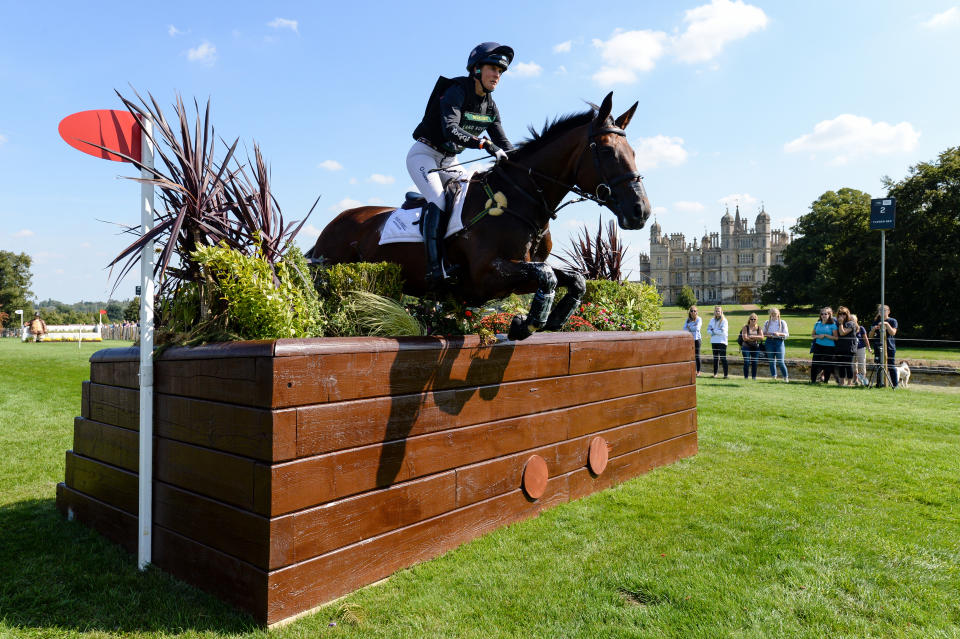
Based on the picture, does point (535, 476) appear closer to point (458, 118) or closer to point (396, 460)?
point (396, 460)

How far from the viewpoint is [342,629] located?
251cm

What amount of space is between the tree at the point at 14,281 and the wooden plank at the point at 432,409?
7712 centimetres

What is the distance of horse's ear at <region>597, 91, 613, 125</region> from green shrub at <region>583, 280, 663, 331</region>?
208 centimetres

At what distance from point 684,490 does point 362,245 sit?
3391 millimetres

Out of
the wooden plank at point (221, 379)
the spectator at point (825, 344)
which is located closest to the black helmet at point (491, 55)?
the wooden plank at point (221, 379)

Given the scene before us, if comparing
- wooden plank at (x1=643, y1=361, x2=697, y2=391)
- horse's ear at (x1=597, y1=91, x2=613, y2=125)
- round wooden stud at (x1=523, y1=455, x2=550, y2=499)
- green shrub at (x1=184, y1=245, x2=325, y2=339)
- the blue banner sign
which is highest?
the blue banner sign

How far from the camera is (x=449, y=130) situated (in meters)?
3.84

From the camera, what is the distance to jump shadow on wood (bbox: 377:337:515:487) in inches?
120

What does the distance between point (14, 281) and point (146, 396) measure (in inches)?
3091

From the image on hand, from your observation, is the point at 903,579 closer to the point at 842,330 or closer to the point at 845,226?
the point at 842,330

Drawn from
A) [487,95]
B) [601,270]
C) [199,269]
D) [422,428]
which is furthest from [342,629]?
[601,270]

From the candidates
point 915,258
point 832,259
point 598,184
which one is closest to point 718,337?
point 598,184

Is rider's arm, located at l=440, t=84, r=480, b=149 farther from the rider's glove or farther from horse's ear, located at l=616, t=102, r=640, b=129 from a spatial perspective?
A: horse's ear, located at l=616, t=102, r=640, b=129

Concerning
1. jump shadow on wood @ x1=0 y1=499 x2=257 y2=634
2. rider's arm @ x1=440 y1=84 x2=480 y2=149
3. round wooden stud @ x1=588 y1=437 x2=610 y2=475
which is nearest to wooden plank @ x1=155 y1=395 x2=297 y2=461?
jump shadow on wood @ x1=0 y1=499 x2=257 y2=634
